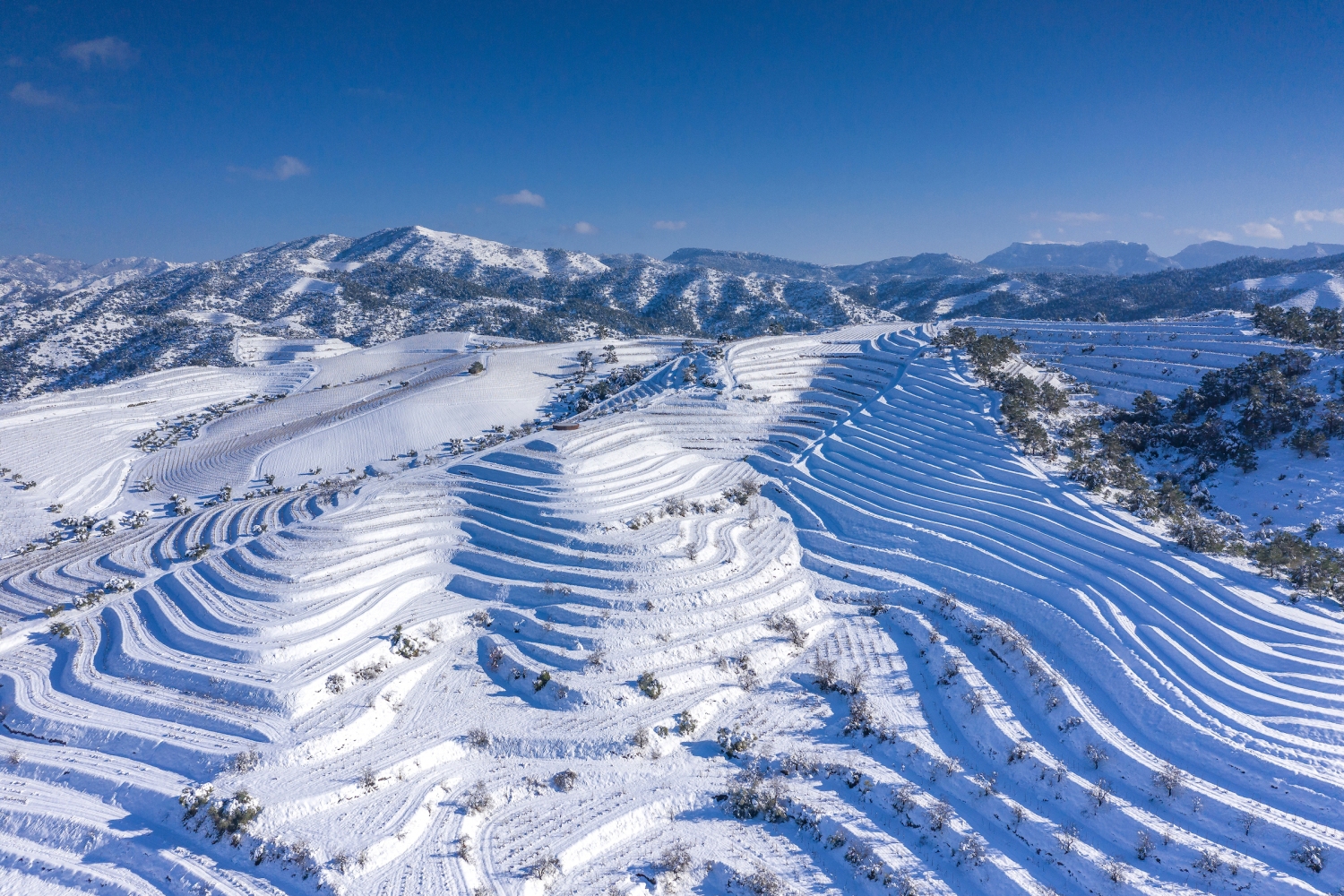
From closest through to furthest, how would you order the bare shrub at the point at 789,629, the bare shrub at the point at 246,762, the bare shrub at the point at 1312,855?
the bare shrub at the point at 1312,855 → the bare shrub at the point at 246,762 → the bare shrub at the point at 789,629

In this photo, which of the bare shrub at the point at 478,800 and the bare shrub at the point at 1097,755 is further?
the bare shrub at the point at 1097,755

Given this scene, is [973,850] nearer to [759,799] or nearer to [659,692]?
[759,799]

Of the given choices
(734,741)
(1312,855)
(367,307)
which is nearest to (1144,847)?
(1312,855)

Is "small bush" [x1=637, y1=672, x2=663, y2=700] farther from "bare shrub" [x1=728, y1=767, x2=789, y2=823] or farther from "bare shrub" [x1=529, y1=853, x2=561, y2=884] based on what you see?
"bare shrub" [x1=529, y1=853, x2=561, y2=884]

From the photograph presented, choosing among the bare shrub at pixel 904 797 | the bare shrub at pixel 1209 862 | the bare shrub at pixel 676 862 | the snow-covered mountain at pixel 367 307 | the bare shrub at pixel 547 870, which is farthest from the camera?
the snow-covered mountain at pixel 367 307

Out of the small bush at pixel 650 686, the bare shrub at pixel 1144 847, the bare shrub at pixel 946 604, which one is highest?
the bare shrub at pixel 946 604

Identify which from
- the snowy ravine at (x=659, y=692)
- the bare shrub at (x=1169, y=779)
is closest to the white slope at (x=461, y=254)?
the snowy ravine at (x=659, y=692)

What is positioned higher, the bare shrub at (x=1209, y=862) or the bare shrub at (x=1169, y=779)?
the bare shrub at (x=1169, y=779)

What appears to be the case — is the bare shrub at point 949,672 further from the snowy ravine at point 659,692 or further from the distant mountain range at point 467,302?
the distant mountain range at point 467,302
